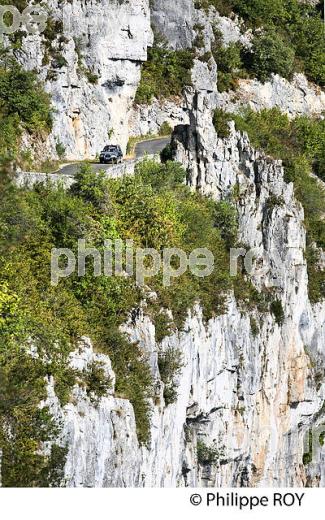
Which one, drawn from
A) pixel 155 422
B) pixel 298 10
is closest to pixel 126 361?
pixel 155 422

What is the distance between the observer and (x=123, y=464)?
25.6 metres

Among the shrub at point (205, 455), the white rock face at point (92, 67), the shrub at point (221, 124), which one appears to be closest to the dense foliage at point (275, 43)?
the white rock face at point (92, 67)

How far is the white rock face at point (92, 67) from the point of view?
50.1 metres

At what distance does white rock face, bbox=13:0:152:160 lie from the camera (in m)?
50.1

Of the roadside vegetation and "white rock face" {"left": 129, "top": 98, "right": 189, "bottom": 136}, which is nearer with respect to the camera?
the roadside vegetation

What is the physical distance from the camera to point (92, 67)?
55.4m

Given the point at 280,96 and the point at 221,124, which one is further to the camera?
the point at 280,96

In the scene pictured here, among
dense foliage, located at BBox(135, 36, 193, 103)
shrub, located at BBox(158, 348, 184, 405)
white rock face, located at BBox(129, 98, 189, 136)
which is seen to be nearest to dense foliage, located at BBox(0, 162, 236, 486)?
shrub, located at BBox(158, 348, 184, 405)

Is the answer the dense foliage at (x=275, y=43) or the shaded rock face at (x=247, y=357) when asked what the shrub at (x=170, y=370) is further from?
the dense foliage at (x=275, y=43)

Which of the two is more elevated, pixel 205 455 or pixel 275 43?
pixel 275 43

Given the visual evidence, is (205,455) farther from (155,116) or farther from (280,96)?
(280,96)

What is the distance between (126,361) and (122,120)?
31.3 metres

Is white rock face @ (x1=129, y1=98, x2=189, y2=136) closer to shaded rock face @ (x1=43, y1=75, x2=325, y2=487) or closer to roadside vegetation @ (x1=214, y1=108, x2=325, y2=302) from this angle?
roadside vegetation @ (x1=214, y1=108, x2=325, y2=302)

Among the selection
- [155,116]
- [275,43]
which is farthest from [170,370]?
[275,43]
